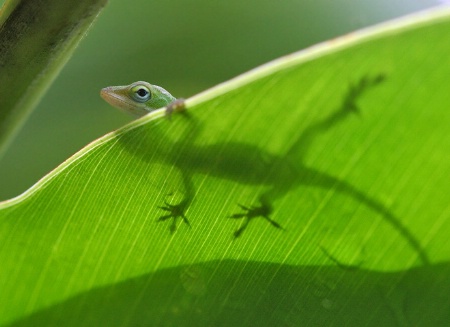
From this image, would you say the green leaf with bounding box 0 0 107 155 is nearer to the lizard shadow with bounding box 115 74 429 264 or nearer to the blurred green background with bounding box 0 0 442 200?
the lizard shadow with bounding box 115 74 429 264

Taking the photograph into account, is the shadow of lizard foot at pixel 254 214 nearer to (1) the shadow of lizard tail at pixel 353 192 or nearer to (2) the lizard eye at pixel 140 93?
(1) the shadow of lizard tail at pixel 353 192

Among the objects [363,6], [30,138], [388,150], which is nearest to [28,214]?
[388,150]

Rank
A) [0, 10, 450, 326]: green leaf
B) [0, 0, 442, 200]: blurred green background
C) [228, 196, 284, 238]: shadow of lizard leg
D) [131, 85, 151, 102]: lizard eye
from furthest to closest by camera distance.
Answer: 1. [0, 0, 442, 200]: blurred green background
2. [131, 85, 151, 102]: lizard eye
3. [228, 196, 284, 238]: shadow of lizard leg
4. [0, 10, 450, 326]: green leaf

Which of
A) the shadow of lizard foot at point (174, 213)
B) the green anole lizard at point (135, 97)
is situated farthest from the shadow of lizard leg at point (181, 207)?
the green anole lizard at point (135, 97)

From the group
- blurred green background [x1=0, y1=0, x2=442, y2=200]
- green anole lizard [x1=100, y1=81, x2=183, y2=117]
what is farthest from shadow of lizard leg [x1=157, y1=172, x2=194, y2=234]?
blurred green background [x1=0, y1=0, x2=442, y2=200]

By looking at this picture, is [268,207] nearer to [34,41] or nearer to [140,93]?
[34,41]

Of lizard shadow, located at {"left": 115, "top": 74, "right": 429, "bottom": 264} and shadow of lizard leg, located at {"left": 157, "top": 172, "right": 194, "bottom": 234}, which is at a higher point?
lizard shadow, located at {"left": 115, "top": 74, "right": 429, "bottom": 264}

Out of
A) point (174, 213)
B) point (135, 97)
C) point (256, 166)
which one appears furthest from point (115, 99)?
point (256, 166)
